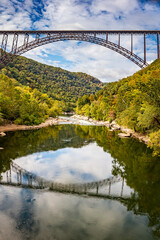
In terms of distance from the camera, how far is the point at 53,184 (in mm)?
11266

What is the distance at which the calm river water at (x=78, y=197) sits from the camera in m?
6.96

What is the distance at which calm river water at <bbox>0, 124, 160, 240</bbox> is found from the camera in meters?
6.96

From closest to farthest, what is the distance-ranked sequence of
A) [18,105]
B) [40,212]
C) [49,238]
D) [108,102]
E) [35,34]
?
1. [49,238]
2. [40,212]
3. [35,34]
4. [18,105]
5. [108,102]

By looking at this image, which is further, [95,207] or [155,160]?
[155,160]

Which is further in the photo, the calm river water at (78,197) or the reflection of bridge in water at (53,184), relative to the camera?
the reflection of bridge in water at (53,184)

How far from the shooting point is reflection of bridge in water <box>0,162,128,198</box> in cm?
1066

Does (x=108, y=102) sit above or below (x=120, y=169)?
above

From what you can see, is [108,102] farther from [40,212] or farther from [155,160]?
[40,212]

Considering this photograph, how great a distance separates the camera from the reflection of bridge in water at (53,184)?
10.7 meters

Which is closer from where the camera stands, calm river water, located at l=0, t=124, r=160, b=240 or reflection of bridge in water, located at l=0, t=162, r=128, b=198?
calm river water, located at l=0, t=124, r=160, b=240

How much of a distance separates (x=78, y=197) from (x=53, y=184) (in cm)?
219

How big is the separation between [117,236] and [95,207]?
7.20 feet

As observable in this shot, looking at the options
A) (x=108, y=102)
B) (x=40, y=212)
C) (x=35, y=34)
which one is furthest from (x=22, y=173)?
(x=108, y=102)

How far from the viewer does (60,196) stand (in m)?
9.85
